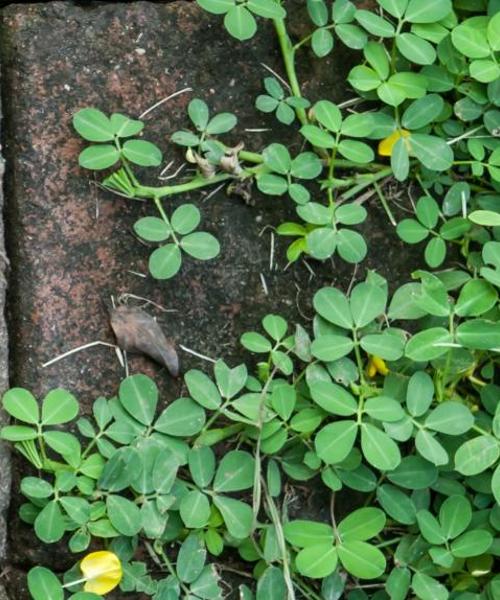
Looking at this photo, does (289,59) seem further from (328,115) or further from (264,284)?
(264,284)

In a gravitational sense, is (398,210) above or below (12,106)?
below

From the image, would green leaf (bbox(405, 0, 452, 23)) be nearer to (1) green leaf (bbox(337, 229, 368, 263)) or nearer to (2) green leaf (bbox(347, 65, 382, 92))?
(2) green leaf (bbox(347, 65, 382, 92))

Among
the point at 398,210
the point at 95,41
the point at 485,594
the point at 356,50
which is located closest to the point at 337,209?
the point at 398,210

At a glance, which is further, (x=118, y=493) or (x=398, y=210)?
(x=398, y=210)

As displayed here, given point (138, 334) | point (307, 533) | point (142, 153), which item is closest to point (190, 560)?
point (307, 533)

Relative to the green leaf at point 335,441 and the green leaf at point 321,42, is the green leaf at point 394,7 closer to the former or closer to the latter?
the green leaf at point 321,42

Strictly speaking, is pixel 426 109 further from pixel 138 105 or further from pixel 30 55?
pixel 30 55
